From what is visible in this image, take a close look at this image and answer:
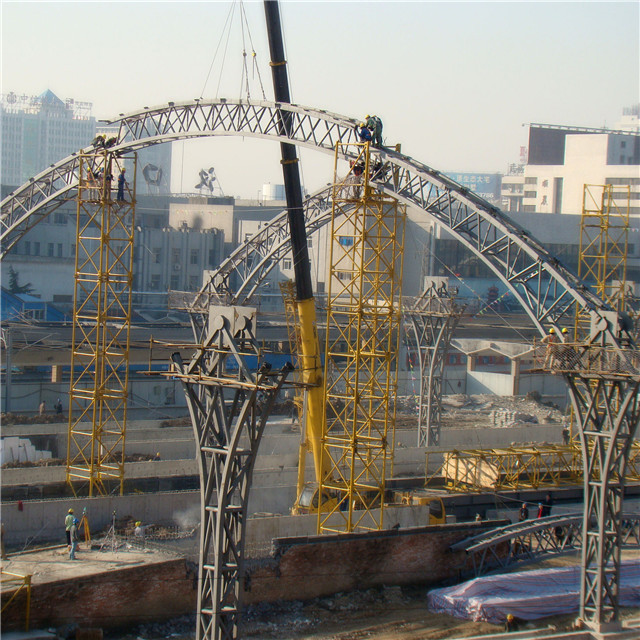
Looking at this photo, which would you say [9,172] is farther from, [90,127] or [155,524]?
[155,524]

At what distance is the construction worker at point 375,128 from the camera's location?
1941 cm

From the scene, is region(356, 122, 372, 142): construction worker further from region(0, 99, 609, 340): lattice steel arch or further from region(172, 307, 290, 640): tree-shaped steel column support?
region(172, 307, 290, 640): tree-shaped steel column support

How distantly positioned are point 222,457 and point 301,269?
25.9 ft

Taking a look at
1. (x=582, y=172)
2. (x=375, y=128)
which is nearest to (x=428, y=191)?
(x=375, y=128)

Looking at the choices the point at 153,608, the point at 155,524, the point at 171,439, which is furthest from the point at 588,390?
the point at 171,439

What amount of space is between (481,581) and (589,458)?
3.83m

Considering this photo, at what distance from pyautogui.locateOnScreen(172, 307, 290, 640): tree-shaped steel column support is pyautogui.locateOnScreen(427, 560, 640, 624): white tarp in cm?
598

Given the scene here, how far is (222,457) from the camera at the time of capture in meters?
13.6

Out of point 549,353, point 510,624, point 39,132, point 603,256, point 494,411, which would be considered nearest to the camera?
point 549,353

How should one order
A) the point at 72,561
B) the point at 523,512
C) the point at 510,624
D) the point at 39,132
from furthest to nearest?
the point at 39,132 → the point at 523,512 → the point at 510,624 → the point at 72,561

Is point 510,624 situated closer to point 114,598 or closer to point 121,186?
point 114,598

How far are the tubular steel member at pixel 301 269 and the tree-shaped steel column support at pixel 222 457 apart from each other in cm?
681

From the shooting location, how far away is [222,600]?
13.6 metres

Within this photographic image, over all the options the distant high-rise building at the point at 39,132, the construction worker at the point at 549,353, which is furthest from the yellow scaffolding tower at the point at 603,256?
the distant high-rise building at the point at 39,132
